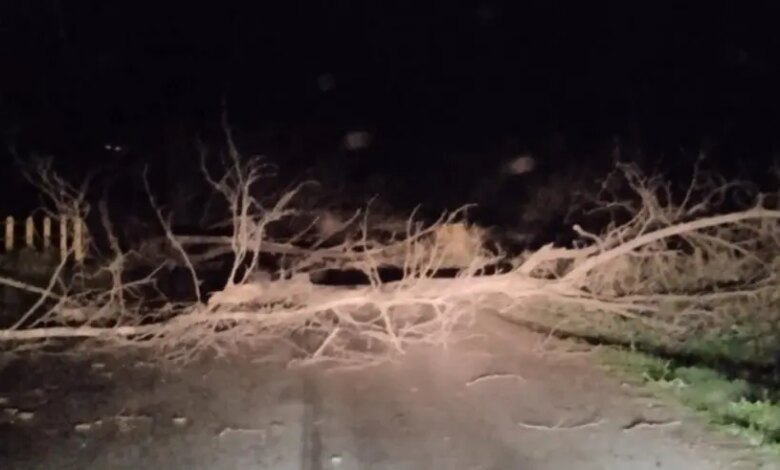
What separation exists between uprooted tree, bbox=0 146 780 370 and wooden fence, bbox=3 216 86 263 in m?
1.01

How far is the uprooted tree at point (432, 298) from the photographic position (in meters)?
7.82

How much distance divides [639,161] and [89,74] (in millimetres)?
7495

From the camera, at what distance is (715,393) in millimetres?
6359

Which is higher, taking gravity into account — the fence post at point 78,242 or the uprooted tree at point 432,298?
the fence post at point 78,242

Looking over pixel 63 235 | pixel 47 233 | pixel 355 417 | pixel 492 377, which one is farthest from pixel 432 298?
pixel 47 233

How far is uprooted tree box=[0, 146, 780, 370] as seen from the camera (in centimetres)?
782

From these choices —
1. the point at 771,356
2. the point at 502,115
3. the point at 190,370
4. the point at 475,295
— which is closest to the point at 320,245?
the point at 475,295

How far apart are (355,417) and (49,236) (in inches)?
234

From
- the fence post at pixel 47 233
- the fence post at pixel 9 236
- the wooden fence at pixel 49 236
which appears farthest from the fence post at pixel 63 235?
the fence post at pixel 9 236

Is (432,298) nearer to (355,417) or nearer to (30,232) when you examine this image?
(355,417)

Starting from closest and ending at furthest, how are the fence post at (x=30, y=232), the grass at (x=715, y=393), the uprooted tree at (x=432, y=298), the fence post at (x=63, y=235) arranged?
the grass at (x=715, y=393) < the uprooted tree at (x=432, y=298) < the fence post at (x=63, y=235) < the fence post at (x=30, y=232)

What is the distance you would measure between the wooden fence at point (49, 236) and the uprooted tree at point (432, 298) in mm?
1010

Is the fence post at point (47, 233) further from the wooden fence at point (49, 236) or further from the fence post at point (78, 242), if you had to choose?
the fence post at point (78, 242)

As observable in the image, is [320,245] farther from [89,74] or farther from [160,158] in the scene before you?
[89,74]
